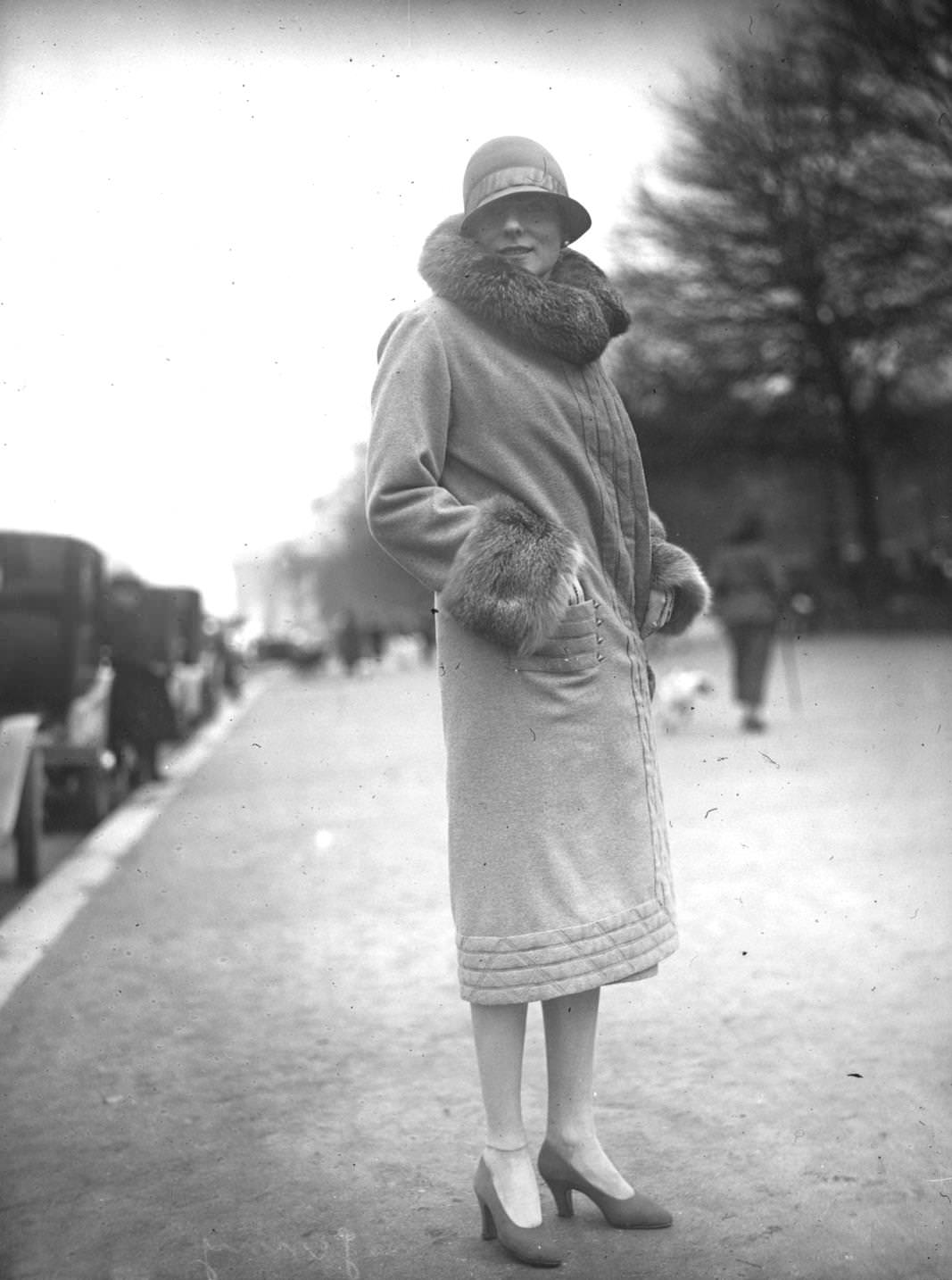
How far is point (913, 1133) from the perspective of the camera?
309 centimetres

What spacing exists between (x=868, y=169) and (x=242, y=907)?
11922 millimetres

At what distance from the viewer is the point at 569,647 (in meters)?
2.65

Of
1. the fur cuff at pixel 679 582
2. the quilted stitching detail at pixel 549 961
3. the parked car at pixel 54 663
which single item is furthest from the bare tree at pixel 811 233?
the parked car at pixel 54 663

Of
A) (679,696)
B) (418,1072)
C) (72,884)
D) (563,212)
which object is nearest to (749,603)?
(679,696)

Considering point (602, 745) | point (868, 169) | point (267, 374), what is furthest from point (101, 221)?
point (868, 169)

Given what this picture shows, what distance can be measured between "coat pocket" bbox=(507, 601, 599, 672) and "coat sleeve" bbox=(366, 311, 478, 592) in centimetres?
21

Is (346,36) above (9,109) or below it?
above

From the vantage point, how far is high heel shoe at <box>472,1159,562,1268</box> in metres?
2.55

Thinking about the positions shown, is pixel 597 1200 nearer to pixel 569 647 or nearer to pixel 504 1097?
pixel 504 1097

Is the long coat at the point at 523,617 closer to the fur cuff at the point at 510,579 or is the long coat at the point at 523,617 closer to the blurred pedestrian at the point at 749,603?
the fur cuff at the point at 510,579

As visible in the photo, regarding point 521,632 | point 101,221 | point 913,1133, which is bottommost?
point 913,1133

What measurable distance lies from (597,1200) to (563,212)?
183cm

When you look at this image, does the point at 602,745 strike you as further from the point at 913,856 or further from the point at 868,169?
the point at 868,169

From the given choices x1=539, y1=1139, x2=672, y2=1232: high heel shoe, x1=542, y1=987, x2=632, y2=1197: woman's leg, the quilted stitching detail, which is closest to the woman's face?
the quilted stitching detail
